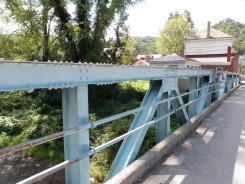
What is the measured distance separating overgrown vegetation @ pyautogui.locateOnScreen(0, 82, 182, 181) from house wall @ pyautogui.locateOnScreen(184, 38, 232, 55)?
17.5 meters

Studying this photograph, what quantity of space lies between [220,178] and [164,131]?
1441mm

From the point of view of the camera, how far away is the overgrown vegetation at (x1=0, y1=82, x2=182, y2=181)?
27.6 ft

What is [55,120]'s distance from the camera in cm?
1300

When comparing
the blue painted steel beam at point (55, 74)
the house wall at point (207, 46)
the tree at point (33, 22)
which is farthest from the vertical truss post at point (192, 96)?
the house wall at point (207, 46)

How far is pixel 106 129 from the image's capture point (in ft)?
33.2

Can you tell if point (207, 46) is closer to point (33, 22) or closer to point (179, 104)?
point (33, 22)

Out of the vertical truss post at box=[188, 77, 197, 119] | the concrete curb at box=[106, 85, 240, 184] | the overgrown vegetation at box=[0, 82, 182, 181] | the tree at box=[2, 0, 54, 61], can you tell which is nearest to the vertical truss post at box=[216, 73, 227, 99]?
the overgrown vegetation at box=[0, 82, 182, 181]

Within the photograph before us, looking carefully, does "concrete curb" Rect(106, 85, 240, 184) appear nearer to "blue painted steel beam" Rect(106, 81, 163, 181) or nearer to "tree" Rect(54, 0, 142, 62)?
"blue painted steel beam" Rect(106, 81, 163, 181)

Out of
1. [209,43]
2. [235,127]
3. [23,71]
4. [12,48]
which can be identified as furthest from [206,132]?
[209,43]

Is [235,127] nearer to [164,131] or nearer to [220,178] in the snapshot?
[164,131]

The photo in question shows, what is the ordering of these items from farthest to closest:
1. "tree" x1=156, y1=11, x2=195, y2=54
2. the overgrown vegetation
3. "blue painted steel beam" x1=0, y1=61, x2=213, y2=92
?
"tree" x1=156, y1=11, x2=195, y2=54 < the overgrown vegetation < "blue painted steel beam" x1=0, y1=61, x2=213, y2=92

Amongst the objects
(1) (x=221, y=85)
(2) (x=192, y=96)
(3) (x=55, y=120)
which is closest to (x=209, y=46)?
(1) (x=221, y=85)

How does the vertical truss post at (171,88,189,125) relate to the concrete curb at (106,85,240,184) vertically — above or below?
above

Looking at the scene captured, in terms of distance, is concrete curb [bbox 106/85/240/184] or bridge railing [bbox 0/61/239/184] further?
concrete curb [bbox 106/85/240/184]
